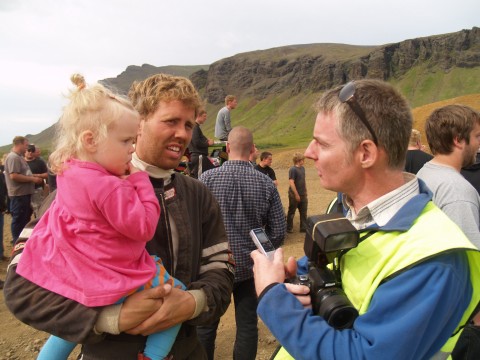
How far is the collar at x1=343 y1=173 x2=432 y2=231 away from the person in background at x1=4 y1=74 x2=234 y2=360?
953 millimetres

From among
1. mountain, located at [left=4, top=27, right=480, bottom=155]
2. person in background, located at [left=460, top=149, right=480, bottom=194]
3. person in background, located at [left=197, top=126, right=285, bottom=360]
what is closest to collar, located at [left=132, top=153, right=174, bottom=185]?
person in background, located at [left=197, top=126, right=285, bottom=360]

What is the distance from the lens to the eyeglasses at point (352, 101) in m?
1.64

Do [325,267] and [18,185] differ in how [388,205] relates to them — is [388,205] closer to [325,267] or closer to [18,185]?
[325,267]

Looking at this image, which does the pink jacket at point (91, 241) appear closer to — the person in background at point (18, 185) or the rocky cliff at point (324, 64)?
the person in background at point (18, 185)

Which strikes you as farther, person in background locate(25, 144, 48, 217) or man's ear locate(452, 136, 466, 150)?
person in background locate(25, 144, 48, 217)

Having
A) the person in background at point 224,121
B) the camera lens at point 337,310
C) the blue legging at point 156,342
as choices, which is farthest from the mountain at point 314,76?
A: the camera lens at point 337,310

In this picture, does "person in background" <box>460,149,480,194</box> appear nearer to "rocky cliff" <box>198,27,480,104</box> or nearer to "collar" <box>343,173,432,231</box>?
"collar" <box>343,173,432,231</box>

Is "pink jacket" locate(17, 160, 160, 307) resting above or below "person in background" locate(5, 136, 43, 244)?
above

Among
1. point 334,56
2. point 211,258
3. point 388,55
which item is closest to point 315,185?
point 211,258

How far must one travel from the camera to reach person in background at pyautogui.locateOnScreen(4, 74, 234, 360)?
1704 millimetres

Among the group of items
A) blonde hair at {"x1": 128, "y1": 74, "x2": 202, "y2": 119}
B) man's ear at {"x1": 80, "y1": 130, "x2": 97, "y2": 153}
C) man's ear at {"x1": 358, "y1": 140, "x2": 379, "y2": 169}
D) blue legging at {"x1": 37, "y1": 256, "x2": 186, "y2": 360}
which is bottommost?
blue legging at {"x1": 37, "y1": 256, "x2": 186, "y2": 360}

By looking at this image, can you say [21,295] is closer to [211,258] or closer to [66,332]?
[66,332]

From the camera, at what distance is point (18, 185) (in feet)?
27.1

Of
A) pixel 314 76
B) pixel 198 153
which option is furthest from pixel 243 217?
pixel 314 76
